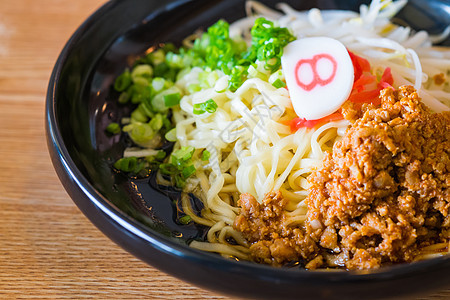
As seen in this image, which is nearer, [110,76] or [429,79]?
[429,79]

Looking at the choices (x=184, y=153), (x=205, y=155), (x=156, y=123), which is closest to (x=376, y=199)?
(x=205, y=155)

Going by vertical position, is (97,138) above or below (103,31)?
below

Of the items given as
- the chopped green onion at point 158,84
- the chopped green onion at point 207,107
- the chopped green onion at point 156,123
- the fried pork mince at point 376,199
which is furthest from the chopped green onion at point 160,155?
the fried pork mince at point 376,199

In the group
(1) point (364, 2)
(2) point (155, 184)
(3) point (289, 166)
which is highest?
(1) point (364, 2)

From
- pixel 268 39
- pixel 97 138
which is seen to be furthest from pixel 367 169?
pixel 97 138

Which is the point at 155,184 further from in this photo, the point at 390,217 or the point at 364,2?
the point at 364,2

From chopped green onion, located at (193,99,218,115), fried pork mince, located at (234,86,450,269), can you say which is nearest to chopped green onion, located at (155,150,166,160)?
chopped green onion, located at (193,99,218,115)

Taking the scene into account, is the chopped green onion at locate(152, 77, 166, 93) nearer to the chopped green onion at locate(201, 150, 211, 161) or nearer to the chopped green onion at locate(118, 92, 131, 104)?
the chopped green onion at locate(118, 92, 131, 104)

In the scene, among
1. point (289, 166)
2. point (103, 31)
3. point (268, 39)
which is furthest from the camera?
point (103, 31)

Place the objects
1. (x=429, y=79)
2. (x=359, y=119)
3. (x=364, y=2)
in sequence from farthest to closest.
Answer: (x=364, y=2), (x=429, y=79), (x=359, y=119)
